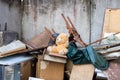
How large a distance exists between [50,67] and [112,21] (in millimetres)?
1988

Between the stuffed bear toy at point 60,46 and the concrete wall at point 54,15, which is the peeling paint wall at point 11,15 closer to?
the concrete wall at point 54,15

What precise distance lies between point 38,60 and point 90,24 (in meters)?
1.93

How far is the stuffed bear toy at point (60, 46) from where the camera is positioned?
6230 mm

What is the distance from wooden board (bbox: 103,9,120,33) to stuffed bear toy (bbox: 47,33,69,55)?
1235 mm

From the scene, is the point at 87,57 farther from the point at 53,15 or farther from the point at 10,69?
the point at 53,15

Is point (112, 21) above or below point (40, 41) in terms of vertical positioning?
above

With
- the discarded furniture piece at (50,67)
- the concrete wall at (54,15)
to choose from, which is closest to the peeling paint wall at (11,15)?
the concrete wall at (54,15)

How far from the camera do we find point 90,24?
25.0 ft

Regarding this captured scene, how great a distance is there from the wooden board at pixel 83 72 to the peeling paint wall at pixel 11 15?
2.49 m

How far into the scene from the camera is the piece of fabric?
6000 mm

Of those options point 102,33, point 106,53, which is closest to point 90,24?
point 102,33

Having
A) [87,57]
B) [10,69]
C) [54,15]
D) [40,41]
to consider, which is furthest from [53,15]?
[10,69]

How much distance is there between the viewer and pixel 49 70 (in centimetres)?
624

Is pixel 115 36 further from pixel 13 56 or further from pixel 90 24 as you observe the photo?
pixel 13 56
